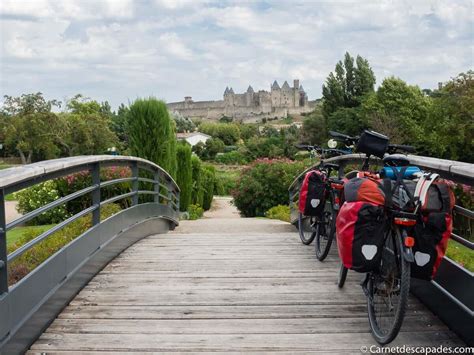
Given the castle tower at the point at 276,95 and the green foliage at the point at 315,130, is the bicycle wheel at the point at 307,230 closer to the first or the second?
the green foliage at the point at 315,130

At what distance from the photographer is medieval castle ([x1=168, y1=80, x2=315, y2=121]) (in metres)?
139

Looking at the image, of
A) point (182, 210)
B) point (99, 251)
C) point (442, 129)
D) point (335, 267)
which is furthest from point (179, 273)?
point (442, 129)

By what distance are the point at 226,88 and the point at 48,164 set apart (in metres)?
148

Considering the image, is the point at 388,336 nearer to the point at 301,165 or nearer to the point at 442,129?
the point at 301,165

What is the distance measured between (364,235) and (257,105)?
13969 cm

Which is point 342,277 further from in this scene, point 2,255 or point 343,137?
point 2,255

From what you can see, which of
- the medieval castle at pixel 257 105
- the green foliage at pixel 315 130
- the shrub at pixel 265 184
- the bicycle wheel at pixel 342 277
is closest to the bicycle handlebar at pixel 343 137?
the bicycle wheel at pixel 342 277

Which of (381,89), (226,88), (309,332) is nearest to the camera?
(309,332)

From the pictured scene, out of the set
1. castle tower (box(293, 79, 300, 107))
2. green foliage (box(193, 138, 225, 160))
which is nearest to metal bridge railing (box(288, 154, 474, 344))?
green foliage (box(193, 138, 225, 160))

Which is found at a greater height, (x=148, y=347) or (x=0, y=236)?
(x=0, y=236)

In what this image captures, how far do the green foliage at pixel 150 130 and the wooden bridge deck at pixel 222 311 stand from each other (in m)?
5.58

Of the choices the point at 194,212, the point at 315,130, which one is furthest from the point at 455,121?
the point at 315,130

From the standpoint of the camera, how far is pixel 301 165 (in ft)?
59.2

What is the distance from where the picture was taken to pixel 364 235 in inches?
121
